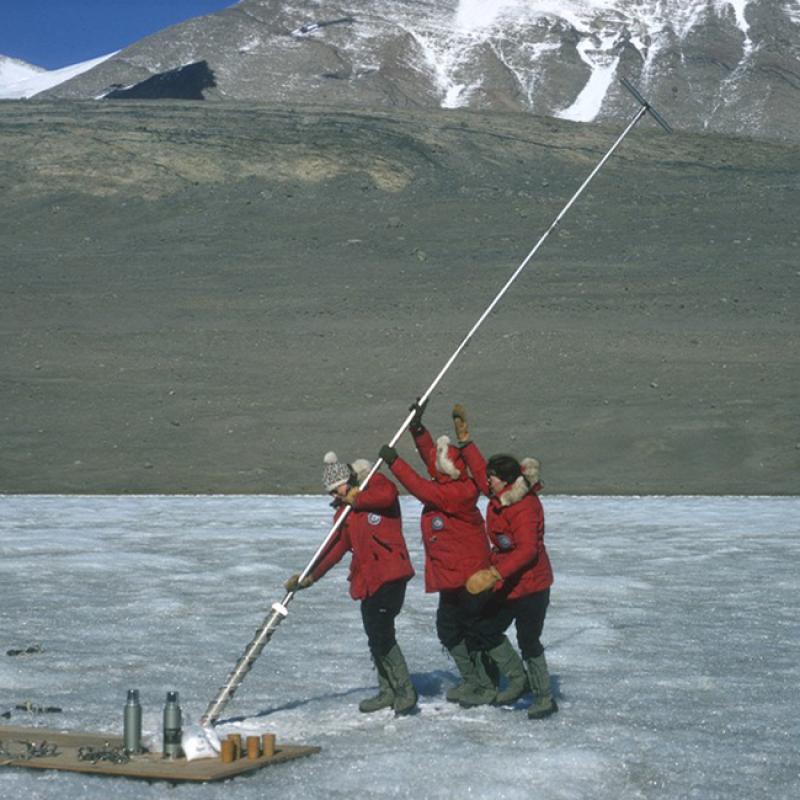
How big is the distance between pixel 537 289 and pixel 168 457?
12867 mm

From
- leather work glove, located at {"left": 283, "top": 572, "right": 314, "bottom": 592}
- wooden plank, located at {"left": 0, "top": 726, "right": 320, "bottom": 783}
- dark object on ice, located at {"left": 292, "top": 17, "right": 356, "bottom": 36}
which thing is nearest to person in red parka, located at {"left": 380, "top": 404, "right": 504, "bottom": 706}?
leather work glove, located at {"left": 283, "top": 572, "right": 314, "bottom": 592}

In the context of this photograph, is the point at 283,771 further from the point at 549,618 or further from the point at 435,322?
the point at 435,322

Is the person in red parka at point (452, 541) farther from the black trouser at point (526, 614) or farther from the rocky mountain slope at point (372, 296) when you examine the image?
the rocky mountain slope at point (372, 296)

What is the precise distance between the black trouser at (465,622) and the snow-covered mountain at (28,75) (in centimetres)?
9509

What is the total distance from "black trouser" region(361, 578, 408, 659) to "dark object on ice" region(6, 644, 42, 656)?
8.74 feet

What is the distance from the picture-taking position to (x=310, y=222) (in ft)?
131

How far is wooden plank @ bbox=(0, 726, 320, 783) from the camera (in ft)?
22.1

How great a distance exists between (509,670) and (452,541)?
796mm

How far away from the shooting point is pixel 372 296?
3366 cm

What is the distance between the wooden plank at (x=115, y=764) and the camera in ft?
22.1

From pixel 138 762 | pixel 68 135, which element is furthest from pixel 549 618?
pixel 68 135

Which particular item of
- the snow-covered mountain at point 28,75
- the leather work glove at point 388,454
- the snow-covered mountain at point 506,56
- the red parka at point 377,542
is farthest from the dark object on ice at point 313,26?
the leather work glove at point 388,454

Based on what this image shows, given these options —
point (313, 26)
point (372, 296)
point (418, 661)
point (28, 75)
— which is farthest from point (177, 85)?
point (418, 661)

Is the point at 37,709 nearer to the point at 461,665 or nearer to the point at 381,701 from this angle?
the point at 381,701
